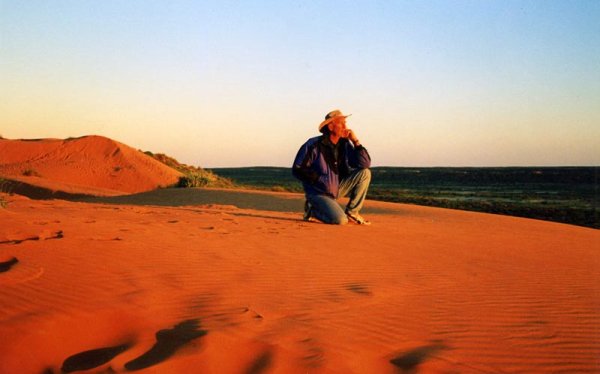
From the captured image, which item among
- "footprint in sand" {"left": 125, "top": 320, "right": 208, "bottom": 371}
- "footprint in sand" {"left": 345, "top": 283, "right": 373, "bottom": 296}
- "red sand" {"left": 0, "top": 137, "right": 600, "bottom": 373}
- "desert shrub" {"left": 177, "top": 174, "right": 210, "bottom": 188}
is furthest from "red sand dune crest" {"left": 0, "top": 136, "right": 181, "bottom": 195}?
"footprint in sand" {"left": 125, "top": 320, "right": 208, "bottom": 371}

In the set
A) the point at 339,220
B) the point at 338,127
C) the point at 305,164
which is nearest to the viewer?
the point at 305,164

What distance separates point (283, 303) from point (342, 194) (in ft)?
18.7

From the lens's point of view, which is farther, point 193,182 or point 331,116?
point 193,182

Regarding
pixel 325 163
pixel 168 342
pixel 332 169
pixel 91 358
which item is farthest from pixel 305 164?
pixel 91 358

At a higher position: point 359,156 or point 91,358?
point 359,156

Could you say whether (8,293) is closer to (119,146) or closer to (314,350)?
(314,350)

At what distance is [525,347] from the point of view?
10.5ft

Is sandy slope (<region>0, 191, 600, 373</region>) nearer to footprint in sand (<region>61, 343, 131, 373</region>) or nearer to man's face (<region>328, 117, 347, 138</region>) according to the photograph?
footprint in sand (<region>61, 343, 131, 373</region>)

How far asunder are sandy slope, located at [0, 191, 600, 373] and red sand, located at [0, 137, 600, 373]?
0.05 ft

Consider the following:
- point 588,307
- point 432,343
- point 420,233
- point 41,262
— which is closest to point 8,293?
point 41,262

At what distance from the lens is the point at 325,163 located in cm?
899

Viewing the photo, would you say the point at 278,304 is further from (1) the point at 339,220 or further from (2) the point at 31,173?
(2) the point at 31,173

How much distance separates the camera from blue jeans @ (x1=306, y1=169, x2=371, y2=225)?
9.21 m

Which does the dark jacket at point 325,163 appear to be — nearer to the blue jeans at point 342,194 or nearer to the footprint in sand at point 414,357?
the blue jeans at point 342,194
